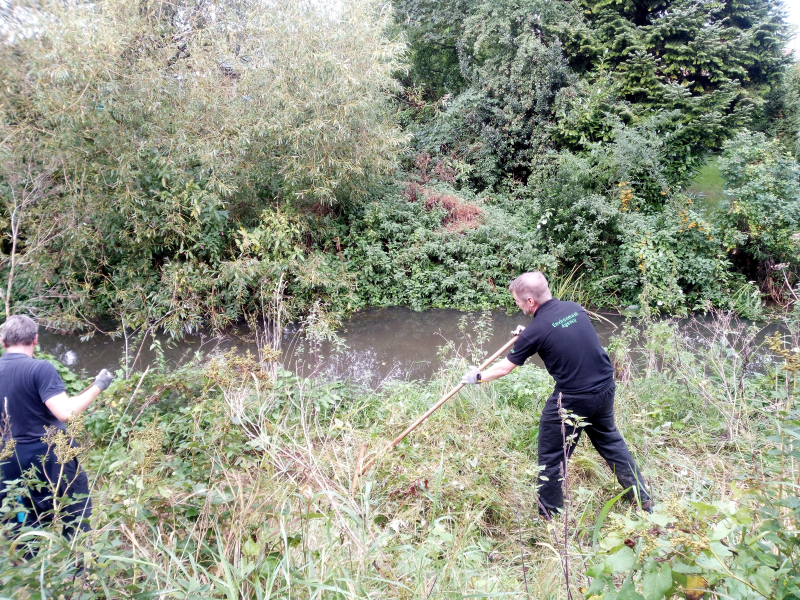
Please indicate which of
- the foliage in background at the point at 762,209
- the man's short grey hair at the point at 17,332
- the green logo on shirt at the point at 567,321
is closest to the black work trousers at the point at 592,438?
the green logo on shirt at the point at 567,321

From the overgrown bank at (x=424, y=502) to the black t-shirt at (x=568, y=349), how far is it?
572 millimetres

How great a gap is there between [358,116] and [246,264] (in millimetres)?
2908

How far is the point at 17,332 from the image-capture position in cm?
250

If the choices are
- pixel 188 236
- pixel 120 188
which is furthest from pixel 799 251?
pixel 120 188

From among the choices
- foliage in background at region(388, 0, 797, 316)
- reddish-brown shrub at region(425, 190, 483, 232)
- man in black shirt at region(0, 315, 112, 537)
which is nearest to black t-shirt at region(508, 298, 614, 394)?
man in black shirt at region(0, 315, 112, 537)

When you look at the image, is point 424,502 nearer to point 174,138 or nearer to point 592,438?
point 592,438

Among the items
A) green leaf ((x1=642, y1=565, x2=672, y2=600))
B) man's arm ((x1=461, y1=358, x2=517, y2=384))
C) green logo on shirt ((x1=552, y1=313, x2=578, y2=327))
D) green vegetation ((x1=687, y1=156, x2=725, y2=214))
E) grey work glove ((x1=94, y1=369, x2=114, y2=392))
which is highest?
green leaf ((x1=642, y1=565, x2=672, y2=600))

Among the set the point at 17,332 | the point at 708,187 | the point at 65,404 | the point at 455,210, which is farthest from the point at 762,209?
the point at 17,332

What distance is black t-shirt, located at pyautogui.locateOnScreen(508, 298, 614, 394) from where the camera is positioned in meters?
2.91

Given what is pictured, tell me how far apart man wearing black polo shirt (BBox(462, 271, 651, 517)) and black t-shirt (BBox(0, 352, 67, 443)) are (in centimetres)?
252

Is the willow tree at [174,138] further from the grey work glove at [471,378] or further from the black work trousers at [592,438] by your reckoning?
the black work trousers at [592,438]

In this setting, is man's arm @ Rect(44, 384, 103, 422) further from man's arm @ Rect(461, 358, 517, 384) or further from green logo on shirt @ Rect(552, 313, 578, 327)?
green logo on shirt @ Rect(552, 313, 578, 327)

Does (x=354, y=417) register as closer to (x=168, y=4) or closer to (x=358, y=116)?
(x=358, y=116)

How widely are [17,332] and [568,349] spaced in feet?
10.0
